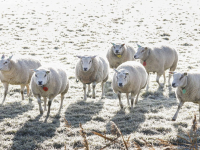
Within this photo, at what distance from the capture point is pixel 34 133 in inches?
203

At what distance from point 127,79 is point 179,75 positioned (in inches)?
55.9

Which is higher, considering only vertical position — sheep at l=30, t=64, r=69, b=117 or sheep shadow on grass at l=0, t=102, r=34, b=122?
sheep at l=30, t=64, r=69, b=117

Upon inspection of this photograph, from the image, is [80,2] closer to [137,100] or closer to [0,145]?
[137,100]

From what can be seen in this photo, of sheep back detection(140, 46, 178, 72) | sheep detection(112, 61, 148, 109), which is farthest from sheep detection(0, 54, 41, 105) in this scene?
sheep back detection(140, 46, 178, 72)

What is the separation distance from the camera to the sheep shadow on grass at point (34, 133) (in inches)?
181

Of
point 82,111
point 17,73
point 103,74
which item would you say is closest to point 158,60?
point 103,74

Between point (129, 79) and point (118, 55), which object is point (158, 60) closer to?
point (118, 55)

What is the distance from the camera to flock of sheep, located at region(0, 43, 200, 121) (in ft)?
18.8

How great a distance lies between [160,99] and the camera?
25.5ft

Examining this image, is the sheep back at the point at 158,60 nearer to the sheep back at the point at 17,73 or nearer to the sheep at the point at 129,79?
the sheep at the point at 129,79

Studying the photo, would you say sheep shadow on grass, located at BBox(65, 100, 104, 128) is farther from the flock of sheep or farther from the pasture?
the flock of sheep

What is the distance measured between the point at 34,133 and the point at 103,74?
368 cm

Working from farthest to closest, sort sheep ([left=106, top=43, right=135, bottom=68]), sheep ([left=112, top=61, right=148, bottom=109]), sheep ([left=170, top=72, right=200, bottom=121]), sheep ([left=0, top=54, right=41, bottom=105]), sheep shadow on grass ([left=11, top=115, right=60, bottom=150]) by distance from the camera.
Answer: sheep ([left=106, top=43, right=135, bottom=68]) → sheep ([left=0, top=54, right=41, bottom=105]) → sheep ([left=112, top=61, right=148, bottom=109]) → sheep ([left=170, top=72, right=200, bottom=121]) → sheep shadow on grass ([left=11, top=115, right=60, bottom=150])

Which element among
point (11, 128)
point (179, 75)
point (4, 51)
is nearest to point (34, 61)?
point (11, 128)
